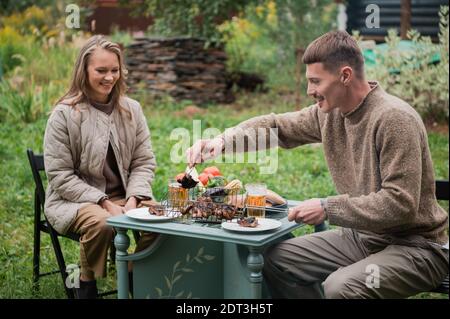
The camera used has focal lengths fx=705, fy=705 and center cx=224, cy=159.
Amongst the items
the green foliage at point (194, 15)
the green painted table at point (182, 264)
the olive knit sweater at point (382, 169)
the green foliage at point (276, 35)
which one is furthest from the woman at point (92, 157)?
the green foliage at point (194, 15)

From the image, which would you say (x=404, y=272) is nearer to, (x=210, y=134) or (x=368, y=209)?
(x=368, y=209)

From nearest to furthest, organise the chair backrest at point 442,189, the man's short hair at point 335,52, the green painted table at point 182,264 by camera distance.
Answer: the man's short hair at point 335,52, the green painted table at point 182,264, the chair backrest at point 442,189

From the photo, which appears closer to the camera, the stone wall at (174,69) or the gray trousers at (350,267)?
the gray trousers at (350,267)

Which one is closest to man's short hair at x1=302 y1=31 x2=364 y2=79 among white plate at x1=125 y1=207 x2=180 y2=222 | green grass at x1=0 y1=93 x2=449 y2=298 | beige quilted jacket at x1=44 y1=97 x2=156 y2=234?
white plate at x1=125 y1=207 x2=180 y2=222

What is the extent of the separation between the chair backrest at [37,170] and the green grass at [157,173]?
652 millimetres

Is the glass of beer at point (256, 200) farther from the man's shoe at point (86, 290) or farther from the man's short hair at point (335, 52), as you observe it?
the man's shoe at point (86, 290)

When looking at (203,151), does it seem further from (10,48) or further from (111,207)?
(10,48)

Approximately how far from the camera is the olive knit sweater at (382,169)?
10.1ft

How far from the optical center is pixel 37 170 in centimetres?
427

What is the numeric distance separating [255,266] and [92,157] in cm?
134

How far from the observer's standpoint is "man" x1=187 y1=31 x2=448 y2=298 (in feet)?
10.2

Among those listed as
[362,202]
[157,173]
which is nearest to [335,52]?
[362,202]
